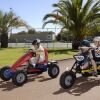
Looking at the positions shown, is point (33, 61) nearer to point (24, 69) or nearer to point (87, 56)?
point (24, 69)

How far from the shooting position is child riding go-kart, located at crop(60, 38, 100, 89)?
886cm

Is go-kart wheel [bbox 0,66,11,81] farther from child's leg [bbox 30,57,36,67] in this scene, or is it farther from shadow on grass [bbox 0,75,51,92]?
child's leg [bbox 30,57,36,67]

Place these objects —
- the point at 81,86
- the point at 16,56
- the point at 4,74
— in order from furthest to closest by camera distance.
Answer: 1. the point at 16,56
2. the point at 4,74
3. the point at 81,86

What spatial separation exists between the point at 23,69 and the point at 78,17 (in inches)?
778

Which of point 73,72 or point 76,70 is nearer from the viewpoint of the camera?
point 73,72

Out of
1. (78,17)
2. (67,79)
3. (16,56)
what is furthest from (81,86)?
(78,17)

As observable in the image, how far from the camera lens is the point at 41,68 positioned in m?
10.9

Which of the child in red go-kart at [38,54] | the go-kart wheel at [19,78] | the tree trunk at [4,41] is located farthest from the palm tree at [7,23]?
the go-kart wheel at [19,78]

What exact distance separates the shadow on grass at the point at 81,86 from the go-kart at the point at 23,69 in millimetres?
1187

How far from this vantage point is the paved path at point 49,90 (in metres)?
7.95

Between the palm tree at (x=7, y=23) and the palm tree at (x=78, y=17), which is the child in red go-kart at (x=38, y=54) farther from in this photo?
the palm tree at (x=7, y=23)

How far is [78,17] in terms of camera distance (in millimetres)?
29422

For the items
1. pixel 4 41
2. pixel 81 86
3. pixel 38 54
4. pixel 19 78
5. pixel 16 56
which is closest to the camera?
pixel 81 86

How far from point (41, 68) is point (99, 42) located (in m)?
2.12
